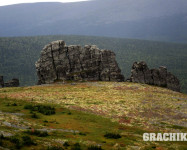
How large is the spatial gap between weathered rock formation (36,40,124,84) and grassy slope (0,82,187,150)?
19240 mm

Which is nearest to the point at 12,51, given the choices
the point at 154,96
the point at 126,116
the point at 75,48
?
the point at 75,48

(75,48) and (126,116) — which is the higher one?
(75,48)

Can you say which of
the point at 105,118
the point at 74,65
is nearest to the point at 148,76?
the point at 74,65

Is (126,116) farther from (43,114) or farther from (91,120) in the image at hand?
(43,114)

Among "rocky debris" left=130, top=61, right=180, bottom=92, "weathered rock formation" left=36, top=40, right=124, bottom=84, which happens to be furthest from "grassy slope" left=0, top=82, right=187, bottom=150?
"rocky debris" left=130, top=61, right=180, bottom=92

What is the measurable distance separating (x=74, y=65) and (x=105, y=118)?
51.8m

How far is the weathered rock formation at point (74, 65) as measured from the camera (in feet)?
289

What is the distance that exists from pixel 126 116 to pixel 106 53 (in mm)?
52355

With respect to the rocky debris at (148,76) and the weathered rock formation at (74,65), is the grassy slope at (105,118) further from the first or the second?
the rocky debris at (148,76)

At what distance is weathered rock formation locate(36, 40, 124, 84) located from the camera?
3469 inches

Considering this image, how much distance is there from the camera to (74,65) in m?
90.1

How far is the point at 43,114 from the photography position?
128 ft

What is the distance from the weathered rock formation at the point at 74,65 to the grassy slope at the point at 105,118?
19240 millimetres

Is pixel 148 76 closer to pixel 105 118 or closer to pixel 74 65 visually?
pixel 74 65
